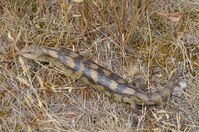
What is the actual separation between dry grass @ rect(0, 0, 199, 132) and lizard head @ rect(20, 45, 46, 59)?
167 mm

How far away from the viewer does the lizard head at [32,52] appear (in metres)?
4.52

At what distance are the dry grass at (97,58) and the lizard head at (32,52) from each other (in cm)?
17

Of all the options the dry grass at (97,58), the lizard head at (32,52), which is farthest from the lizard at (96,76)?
the dry grass at (97,58)

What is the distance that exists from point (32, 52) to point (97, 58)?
3.04 feet

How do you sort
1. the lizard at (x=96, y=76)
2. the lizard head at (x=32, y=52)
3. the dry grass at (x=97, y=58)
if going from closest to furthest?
the dry grass at (x=97, y=58), the lizard at (x=96, y=76), the lizard head at (x=32, y=52)

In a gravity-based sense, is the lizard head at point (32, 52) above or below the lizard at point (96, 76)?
above

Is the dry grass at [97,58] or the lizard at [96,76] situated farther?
the lizard at [96,76]

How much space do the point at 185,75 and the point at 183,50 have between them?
0.36m

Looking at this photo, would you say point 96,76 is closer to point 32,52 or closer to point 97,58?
point 97,58

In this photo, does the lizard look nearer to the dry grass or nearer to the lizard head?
the lizard head

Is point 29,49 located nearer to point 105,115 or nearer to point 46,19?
point 46,19

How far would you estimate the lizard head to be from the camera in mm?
4520

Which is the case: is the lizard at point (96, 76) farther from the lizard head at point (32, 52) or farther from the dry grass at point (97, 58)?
the dry grass at point (97, 58)

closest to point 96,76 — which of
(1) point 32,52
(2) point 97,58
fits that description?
(2) point 97,58
